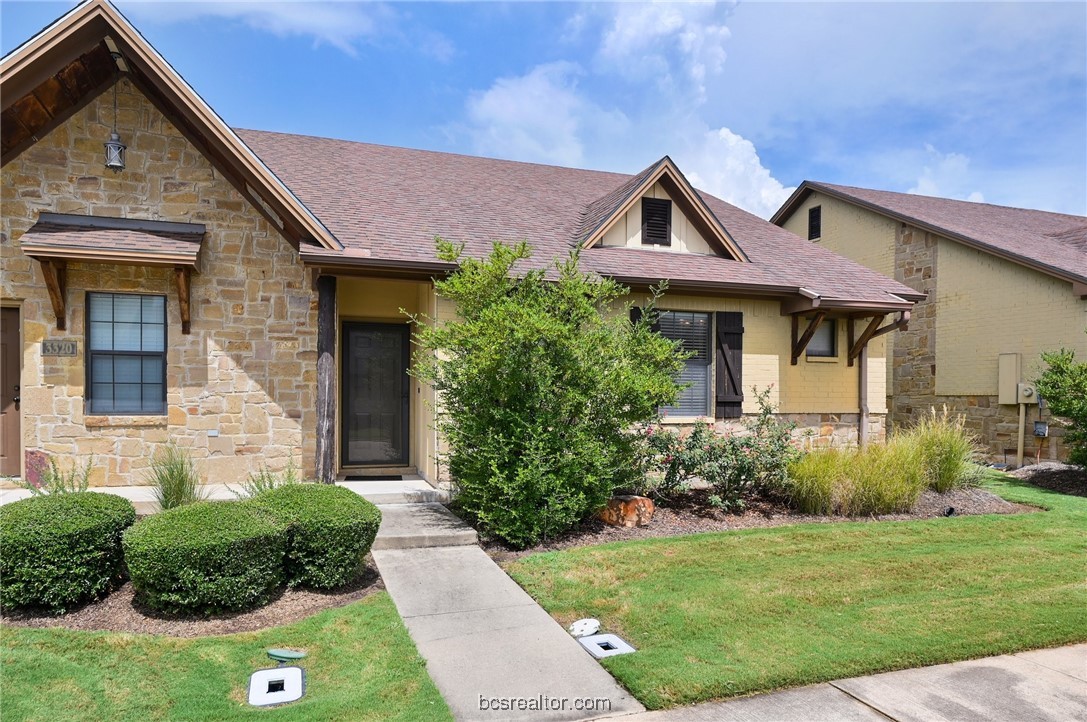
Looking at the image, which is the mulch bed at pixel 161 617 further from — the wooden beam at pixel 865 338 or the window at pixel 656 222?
the wooden beam at pixel 865 338

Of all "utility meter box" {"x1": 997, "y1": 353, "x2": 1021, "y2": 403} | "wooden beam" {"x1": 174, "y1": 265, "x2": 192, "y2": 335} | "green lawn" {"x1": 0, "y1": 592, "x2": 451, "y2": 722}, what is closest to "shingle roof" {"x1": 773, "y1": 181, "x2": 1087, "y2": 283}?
"utility meter box" {"x1": 997, "y1": 353, "x2": 1021, "y2": 403}

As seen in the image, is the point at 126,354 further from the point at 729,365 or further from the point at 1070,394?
the point at 1070,394

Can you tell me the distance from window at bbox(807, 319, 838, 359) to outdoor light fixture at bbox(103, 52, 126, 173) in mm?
10560

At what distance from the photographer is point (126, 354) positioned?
802 centimetres

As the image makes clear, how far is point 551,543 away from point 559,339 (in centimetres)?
208

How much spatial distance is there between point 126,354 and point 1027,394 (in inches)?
605

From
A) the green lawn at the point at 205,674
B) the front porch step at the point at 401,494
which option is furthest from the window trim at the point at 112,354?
the green lawn at the point at 205,674

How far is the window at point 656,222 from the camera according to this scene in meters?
11.0

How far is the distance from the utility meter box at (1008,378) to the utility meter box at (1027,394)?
0.08m

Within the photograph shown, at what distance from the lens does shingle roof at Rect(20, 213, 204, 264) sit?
23.8 ft

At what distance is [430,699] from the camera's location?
11.5 feet

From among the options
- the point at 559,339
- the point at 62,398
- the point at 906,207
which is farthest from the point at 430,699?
the point at 906,207

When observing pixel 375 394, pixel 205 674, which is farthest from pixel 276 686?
pixel 375 394

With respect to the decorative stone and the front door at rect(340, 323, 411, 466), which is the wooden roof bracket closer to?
the decorative stone
